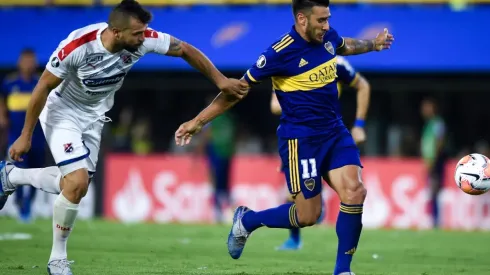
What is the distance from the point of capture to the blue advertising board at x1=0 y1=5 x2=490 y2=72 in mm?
20531

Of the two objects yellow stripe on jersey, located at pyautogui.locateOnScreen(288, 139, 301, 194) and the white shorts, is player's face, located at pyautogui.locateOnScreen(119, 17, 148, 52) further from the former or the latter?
yellow stripe on jersey, located at pyautogui.locateOnScreen(288, 139, 301, 194)

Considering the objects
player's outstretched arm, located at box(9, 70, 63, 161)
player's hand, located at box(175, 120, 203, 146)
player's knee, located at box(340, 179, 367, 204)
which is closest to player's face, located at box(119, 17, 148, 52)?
player's outstretched arm, located at box(9, 70, 63, 161)

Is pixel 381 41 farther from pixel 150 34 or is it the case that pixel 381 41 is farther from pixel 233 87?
pixel 150 34

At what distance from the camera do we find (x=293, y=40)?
871 centimetres

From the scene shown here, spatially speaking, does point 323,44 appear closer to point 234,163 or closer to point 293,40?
point 293,40

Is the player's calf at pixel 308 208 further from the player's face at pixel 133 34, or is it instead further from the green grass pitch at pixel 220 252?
the player's face at pixel 133 34

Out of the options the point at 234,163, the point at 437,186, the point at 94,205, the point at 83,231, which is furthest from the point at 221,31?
the point at 83,231

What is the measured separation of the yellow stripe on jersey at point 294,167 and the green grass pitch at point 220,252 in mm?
891

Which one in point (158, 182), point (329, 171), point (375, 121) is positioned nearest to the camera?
point (329, 171)

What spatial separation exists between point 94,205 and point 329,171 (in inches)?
478

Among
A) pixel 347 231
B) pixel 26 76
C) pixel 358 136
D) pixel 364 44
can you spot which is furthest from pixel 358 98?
pixel 26 76

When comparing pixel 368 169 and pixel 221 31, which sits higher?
pixel 221 31

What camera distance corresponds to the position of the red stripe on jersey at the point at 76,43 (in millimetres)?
8445

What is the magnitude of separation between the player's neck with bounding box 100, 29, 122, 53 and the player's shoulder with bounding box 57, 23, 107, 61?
0.21 ft
